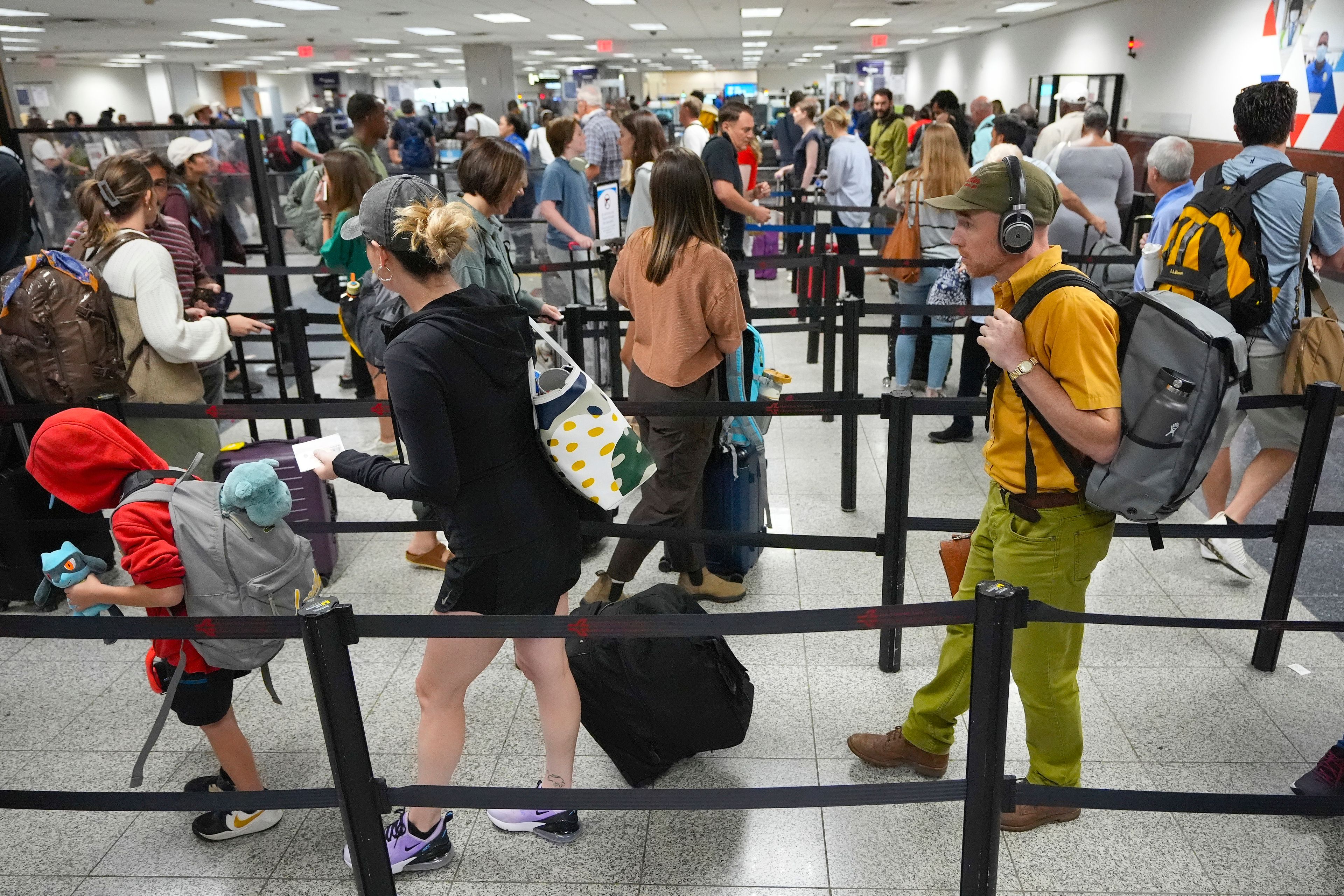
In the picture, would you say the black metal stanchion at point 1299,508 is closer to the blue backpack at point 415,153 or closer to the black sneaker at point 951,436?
the black sneaker at point 951,436

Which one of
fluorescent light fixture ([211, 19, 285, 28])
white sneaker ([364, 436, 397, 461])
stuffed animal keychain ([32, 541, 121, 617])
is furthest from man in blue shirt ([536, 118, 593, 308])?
fluorescent light fixture ([211, 19, 285, 28])

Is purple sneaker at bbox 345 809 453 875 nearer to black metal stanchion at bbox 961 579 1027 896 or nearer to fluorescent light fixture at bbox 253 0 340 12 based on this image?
black metal stanchion at bbox 961 579 1027 896

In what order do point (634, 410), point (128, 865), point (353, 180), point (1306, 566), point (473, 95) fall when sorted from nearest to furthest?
point (128, 865), point (634, 410), point (1306, 566), point (353, 180), point (473, 95)

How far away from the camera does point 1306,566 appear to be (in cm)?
394

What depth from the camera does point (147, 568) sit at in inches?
81.6

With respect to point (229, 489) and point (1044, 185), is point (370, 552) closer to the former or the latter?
point (229, 489)

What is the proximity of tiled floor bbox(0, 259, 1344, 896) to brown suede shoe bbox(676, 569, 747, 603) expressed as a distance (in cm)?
6

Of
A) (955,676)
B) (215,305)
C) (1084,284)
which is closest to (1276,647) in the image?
(955,676)

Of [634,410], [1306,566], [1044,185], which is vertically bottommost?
[1306,566]

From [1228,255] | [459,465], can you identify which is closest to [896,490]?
[459,465]

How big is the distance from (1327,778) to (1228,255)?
1.75 meters

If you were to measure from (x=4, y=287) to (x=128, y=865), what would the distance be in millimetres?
1988

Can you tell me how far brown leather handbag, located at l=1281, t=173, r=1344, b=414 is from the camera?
329 cm

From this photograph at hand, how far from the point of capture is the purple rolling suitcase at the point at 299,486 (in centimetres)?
369
